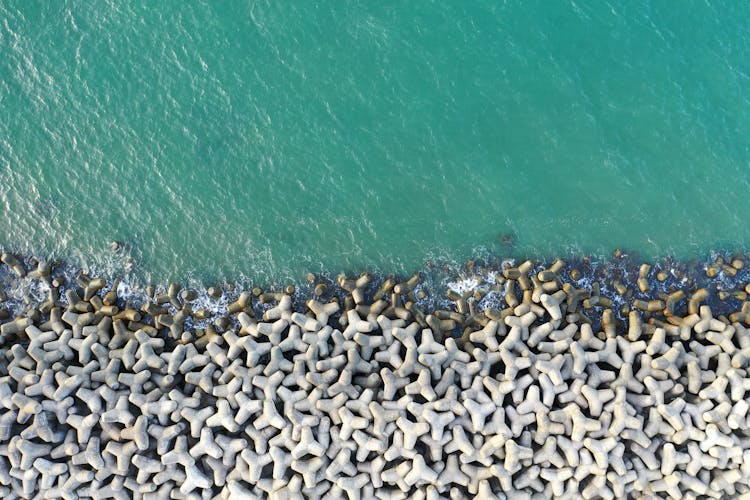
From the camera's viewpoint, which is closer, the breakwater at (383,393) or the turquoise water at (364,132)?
the breakwater at (383,393)

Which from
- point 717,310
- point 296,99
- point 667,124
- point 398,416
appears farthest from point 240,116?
point 717,310

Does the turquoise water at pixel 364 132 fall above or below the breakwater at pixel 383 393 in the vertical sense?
above

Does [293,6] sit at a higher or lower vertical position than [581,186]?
higher

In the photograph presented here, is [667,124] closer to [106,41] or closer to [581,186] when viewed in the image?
[581,186]

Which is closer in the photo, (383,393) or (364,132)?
(383,393)

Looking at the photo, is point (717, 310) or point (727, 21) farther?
point (727, 21)

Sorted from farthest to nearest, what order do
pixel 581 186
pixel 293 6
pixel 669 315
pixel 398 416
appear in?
1. pixel 293 6
2. pixel 581 186
3. pixel 669 315
4. pixel 398 416

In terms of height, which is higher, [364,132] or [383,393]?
[364,132]
